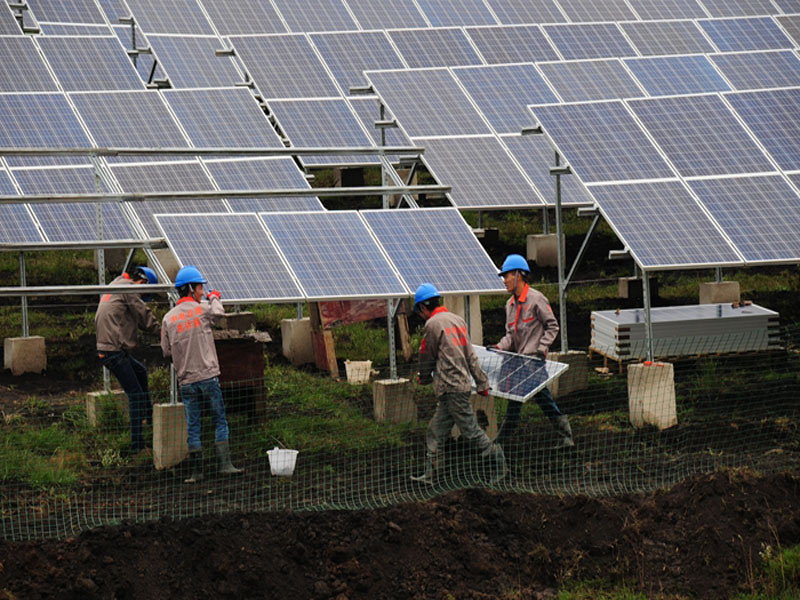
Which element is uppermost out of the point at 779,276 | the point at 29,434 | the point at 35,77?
the point at 35,77

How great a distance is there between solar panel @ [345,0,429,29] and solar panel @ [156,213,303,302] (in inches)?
610

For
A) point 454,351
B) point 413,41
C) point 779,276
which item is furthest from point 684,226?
point 413,41

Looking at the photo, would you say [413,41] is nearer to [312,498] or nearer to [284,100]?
[284,100]

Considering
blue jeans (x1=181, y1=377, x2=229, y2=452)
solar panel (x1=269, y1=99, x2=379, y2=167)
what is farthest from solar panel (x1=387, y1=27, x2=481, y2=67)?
blue jeans (x1=181, y1=377, x2=229, y2=452)

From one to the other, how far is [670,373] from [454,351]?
307 cm

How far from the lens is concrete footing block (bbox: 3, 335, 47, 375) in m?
16.4

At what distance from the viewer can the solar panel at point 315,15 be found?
92.9 ft

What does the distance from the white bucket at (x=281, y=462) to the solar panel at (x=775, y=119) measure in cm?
746

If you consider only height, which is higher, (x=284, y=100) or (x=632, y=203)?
(x=284, y=100)

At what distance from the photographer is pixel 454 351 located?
1227 centimetres

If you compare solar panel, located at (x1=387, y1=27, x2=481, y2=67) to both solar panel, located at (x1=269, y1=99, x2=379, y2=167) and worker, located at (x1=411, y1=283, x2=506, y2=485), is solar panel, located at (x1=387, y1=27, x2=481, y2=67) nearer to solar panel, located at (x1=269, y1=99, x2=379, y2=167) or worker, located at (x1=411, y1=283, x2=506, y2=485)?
solar panel, located at (x1=269, y1=99, x2=379, y2=167)

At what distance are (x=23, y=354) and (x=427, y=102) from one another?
291 inches

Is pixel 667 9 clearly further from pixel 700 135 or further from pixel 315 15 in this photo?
pixel 700 135

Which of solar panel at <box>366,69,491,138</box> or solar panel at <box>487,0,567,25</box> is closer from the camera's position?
solar panel at <box>366,69,491,138</box>
